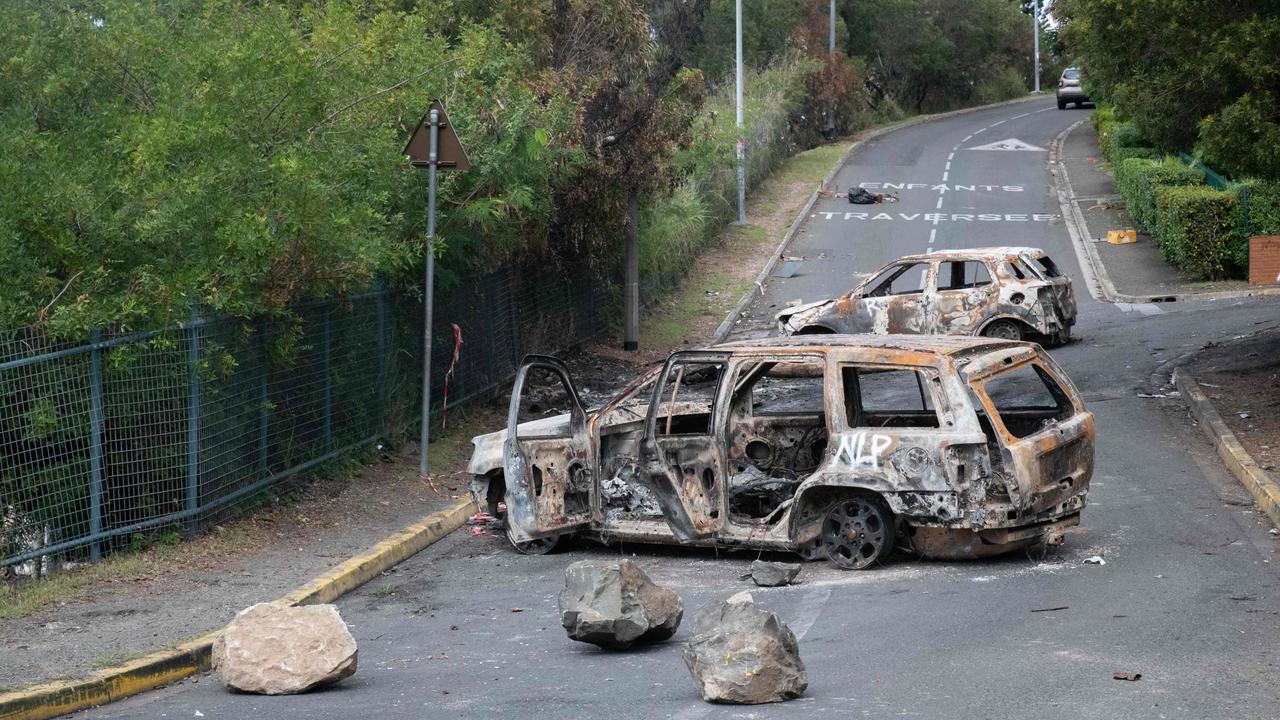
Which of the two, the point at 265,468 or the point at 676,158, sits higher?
the point at 676,158

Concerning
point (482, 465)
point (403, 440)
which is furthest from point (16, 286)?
point (403, 440)

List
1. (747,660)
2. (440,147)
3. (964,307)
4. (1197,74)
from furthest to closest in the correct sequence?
(964,307) < (1197,74) < (440,147) < (747,660)

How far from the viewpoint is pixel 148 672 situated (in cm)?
752

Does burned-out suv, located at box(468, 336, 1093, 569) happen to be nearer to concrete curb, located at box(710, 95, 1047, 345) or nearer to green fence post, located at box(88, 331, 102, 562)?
green fence post, located at box(88, 331, 102, 562)

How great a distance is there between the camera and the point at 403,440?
1399cm

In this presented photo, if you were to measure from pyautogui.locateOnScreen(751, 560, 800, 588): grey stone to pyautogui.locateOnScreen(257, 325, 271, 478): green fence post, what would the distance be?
4.40 meters

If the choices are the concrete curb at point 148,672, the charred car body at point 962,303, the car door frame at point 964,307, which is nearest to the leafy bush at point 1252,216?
the charred car body at point 962,303

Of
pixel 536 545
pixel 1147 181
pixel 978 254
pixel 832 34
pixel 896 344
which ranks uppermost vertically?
pixel 832 34

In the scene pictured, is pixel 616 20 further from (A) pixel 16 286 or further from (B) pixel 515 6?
(A) pixel 16 286

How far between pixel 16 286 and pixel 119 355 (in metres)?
0.80

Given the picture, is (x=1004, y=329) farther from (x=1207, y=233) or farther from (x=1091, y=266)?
(x=1091, y=266)

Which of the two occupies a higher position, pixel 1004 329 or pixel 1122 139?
pixel 1122 139

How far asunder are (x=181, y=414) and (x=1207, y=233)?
2072 centimetres

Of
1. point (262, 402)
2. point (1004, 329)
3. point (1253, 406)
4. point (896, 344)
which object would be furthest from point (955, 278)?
point (262, 402)
